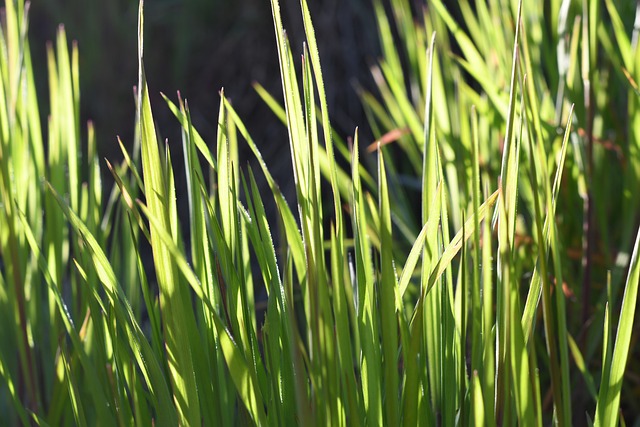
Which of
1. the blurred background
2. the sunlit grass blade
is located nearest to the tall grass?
the sunlit grass blade

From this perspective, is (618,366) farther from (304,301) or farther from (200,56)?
(200,56)

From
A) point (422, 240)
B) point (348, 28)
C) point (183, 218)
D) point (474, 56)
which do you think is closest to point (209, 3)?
point (348, 28)

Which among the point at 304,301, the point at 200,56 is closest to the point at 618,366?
the point at 304,301

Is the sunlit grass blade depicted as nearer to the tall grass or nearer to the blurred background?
the tall grass

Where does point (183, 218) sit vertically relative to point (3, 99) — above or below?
below

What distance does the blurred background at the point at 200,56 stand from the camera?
1350 millimetres

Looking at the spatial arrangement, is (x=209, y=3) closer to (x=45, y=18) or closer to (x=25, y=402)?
(x=45, y=18)

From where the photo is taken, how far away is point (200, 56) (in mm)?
1489

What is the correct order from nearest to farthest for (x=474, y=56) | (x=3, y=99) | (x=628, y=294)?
(x=628, y=294) < (x=3, y=99) < (x=474, y=56)

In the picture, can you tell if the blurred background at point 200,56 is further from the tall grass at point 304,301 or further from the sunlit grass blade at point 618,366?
the sunlit grass blade at point 618,366

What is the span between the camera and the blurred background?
1350mm

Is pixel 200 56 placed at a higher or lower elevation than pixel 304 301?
higher

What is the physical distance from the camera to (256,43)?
146 cm

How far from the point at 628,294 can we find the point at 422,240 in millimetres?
86
